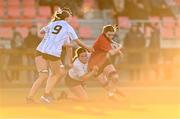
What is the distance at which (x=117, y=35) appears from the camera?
59.4 feet

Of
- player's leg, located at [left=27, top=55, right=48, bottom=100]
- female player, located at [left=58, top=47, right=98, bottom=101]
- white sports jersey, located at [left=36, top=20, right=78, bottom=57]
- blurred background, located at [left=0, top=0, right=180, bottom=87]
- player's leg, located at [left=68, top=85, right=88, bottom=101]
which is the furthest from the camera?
blurred background, located at [left=0, top=0, right=180, bottom=87]

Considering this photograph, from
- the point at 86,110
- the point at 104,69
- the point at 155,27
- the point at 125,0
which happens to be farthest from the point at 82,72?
the point at 125,0

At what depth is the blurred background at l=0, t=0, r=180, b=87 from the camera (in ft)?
55.3

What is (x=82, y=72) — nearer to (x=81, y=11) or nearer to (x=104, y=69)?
(x=104, y=69)

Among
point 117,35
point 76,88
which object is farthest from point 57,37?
point 117,35

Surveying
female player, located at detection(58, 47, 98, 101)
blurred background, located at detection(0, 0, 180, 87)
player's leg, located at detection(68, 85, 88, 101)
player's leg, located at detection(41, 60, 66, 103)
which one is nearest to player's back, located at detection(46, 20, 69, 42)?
player's leg, located at detection(41, 60, 66, 103)

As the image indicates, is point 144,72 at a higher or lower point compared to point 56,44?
lower

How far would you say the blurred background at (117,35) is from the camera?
A: 16.9 meters

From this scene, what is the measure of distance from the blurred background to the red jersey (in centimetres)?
410

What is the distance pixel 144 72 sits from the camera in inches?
673

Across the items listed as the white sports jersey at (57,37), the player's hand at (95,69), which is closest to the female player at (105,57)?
the player's hand at (95,69)

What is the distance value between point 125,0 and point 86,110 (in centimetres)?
992

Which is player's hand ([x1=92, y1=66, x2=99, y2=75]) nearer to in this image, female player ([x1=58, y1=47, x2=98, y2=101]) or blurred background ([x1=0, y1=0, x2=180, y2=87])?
female player ([x1=58, y1=47, x2=98, y2=101])

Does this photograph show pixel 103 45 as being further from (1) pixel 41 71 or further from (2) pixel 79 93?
(1) pixel 41 71
